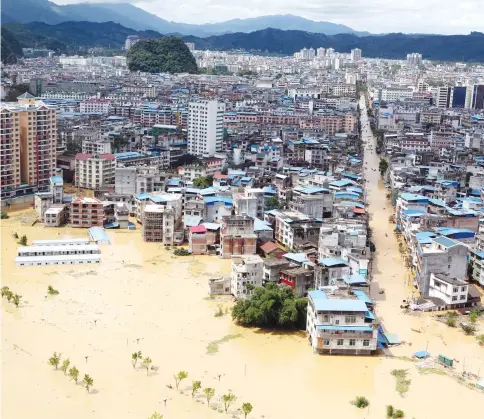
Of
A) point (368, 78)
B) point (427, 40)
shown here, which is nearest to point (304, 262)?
point (368, 78)

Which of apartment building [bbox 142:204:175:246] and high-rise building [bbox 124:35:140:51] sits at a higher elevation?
high-rise building [bbox 124:35:140:51]

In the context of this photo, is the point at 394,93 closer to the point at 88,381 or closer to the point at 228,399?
the point at 228,399

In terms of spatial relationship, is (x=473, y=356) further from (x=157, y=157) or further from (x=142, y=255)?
(x=157, y=157)

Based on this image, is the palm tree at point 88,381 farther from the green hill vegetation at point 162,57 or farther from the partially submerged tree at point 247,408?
the green hill vegetation at point 162,57

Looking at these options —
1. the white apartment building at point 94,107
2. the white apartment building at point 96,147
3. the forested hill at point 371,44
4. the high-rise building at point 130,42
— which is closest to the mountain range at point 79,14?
the high-rise building at point 130,42

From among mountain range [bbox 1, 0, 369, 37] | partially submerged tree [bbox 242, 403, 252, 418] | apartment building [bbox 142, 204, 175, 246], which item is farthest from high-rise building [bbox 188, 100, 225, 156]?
mountain range [bbox 1, 0, 369, 37]

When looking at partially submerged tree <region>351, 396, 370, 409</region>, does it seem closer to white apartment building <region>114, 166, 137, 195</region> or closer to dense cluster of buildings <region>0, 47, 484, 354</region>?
dense cluster of buildings <region>0, 47, 484, 354</region>
